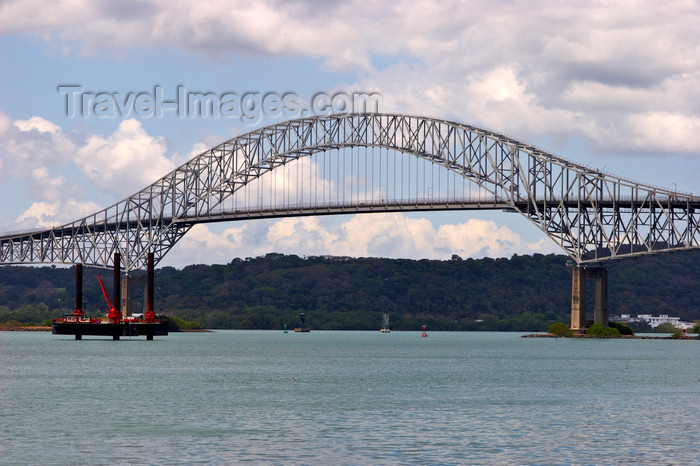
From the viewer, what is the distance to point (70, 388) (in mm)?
54438

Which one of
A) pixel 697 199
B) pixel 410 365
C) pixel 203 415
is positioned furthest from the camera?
pixel 697 199

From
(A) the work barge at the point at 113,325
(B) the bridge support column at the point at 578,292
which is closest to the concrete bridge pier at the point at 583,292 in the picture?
(B) the bridge support column at the point at 578,292

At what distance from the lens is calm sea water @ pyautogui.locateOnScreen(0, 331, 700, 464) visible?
3250cm

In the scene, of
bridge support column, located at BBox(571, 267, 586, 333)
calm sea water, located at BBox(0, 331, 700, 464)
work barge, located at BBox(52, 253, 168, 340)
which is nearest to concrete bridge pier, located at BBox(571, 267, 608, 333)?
bridge support column, located at BBox(571, 267, 586, 333)

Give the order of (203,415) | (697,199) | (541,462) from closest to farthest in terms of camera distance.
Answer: (541,462), (203,415), (697,199)

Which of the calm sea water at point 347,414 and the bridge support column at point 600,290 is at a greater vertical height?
the bridge support column at point 600,290

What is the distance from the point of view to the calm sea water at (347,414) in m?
32.5

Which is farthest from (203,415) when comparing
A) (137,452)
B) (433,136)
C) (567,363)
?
(433,136)

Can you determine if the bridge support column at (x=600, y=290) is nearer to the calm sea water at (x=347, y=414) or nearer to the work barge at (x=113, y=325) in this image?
the calm sea water at (x=347, y=414)

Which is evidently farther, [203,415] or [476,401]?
[476,401]

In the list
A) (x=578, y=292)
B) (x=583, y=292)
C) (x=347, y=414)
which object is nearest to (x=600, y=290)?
(x=583, y=292)

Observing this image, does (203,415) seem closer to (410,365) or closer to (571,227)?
(410,365)

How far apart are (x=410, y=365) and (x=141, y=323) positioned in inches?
2240

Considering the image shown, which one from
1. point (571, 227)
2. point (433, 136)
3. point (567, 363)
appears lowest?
point (567, 363)
